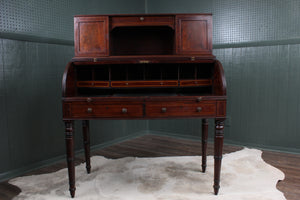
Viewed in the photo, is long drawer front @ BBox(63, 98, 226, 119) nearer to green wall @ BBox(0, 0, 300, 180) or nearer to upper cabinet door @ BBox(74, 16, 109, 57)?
upper cabinet door @ BBox(74, 16, 109, 57)

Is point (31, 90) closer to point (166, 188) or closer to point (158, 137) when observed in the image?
point (166, 188)

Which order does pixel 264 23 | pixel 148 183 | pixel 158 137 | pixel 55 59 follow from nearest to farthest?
pixel 148 183 → pixel 55 59 → pixel 264 23 → pixel 158 137

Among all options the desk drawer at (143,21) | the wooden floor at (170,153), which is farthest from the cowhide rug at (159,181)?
the desk drawer at (143,21)

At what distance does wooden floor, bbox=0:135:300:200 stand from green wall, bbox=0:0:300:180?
0.62ft

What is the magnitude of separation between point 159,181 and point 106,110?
3.16 ft

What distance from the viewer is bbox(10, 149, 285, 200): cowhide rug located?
230 cm

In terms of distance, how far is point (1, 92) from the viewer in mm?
2701

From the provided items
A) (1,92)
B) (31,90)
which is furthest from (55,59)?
(1,92)

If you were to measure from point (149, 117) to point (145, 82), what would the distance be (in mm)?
376

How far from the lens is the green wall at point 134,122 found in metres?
2.82

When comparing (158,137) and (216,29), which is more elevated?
(216,29)

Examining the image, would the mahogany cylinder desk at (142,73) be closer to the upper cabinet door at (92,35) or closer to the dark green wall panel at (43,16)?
the upper cabinet door at (92,35)

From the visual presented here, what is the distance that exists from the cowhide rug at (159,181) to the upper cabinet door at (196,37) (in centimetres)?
130

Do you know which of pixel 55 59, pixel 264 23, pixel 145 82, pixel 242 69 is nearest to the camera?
pixel 145 82
